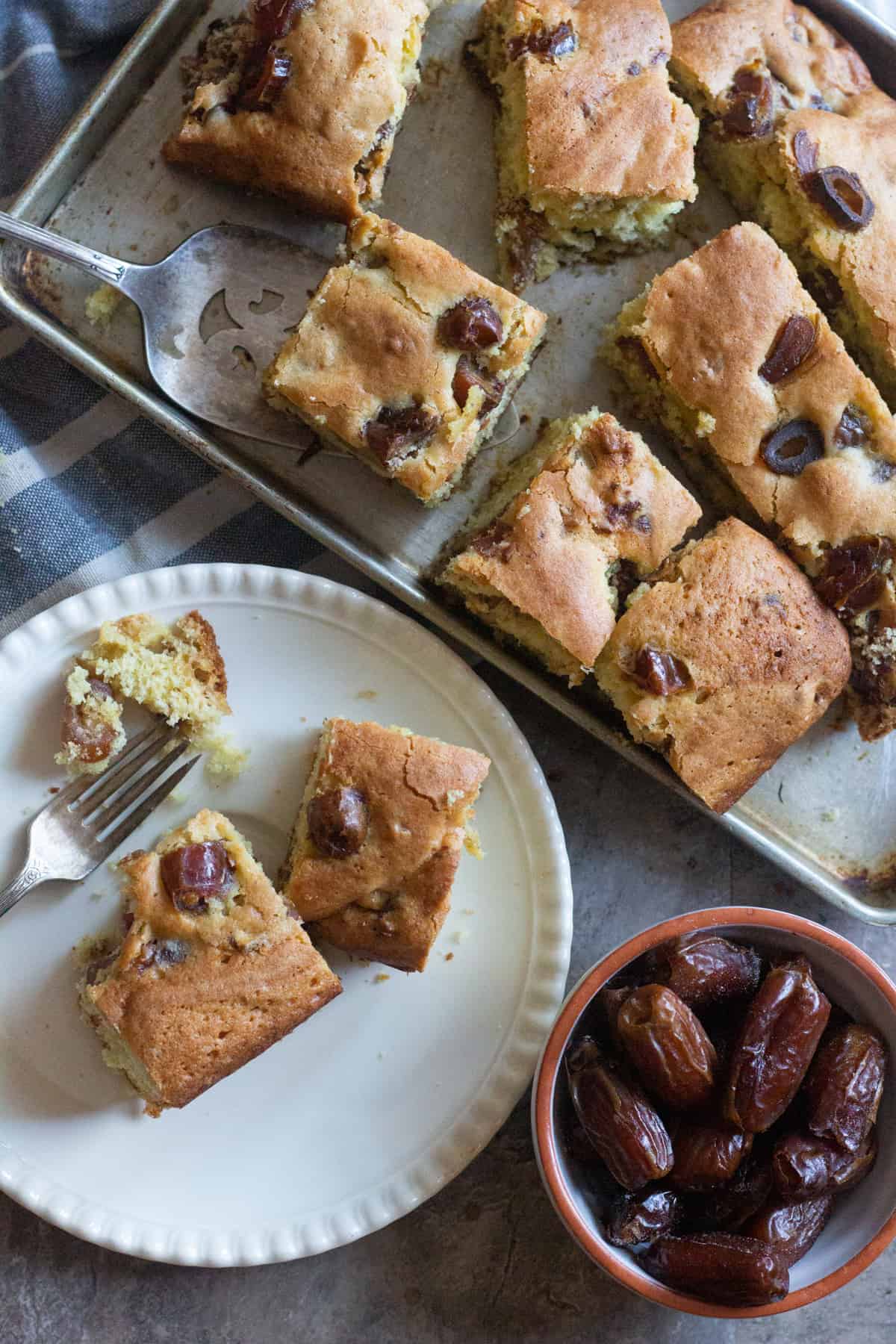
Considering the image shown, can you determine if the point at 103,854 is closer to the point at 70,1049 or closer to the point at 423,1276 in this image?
A: the point at 70,1049

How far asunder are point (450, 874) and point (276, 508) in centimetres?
126

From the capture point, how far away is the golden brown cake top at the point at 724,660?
11.9 ft

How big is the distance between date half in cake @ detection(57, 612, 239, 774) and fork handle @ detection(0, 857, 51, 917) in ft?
0.98

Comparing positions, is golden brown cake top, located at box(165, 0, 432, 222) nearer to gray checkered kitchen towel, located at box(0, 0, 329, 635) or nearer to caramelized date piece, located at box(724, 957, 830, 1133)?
gray checkered kitchen towel, located at box(0, 0, 329, 635)

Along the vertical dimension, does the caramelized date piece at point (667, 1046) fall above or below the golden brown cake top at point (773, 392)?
below

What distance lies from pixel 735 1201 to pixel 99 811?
7.11 ft

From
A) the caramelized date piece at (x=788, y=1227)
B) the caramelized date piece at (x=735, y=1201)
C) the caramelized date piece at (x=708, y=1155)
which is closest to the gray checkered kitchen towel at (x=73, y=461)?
the caramelized date piece at (x=708, y=1155)

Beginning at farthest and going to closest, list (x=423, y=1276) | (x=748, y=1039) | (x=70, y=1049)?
1. (x=423, y=1276)
2. (x=70, y=1049)
3. (x=748, y=1039)

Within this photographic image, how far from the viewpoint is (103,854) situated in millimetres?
3510

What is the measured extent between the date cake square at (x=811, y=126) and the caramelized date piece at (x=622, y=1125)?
2.46 m

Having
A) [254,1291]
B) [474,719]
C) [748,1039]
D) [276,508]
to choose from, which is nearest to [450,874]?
[474,719]

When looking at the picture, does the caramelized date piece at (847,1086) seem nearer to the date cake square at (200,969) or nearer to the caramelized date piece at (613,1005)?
the caramelized date piece at (613,1005)

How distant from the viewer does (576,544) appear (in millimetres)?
3637

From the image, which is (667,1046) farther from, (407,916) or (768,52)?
(768,52)
